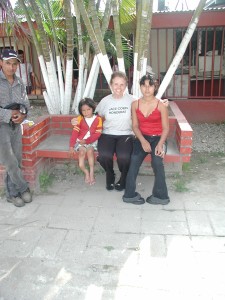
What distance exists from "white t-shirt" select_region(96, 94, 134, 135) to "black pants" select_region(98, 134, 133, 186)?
0.27ft

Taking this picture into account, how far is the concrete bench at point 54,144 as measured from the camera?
395cm

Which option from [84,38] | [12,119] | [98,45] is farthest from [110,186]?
[84,38]

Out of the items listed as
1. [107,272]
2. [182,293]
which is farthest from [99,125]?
[182,293]

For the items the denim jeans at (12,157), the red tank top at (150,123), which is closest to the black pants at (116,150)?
the red tank top at (150,123)

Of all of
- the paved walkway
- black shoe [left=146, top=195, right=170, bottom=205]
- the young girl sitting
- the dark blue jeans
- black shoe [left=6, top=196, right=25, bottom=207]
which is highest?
the young girl sitting

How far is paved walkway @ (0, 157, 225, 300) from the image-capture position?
2537mm

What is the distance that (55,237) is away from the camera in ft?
10.6

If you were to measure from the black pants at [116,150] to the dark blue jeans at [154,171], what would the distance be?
0.10 metres

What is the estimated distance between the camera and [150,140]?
389cm

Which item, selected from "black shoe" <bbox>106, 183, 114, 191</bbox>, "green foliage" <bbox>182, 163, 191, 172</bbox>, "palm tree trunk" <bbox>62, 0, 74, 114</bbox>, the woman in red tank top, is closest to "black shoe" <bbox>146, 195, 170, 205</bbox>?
the woman in red tank top

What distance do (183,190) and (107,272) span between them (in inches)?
69.6

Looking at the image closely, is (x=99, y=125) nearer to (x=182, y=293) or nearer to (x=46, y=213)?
(x=46, y=213)

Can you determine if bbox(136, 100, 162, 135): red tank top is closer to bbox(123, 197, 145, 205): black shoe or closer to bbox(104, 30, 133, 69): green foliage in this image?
bbox(123, 197, 145, 205): black shoe

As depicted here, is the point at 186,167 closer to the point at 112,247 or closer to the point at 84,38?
the point at 112,247
